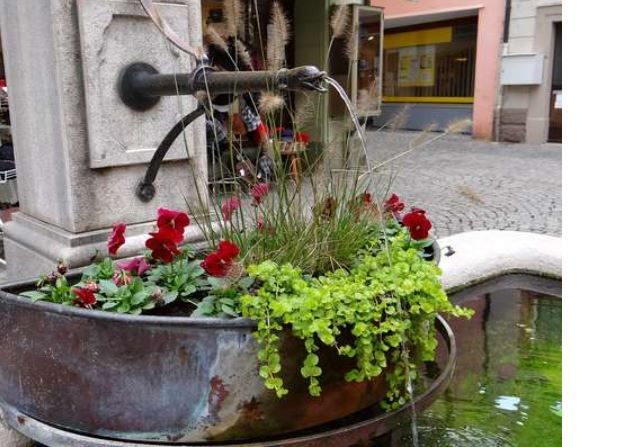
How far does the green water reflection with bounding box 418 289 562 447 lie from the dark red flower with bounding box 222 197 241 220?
39.2 inches

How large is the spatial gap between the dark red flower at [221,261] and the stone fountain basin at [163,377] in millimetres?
150

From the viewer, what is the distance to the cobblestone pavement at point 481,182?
4.90 m

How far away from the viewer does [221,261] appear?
62.5 inches

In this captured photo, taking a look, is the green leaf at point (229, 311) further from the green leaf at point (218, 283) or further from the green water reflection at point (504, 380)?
the green water reflection at point (504, 380)

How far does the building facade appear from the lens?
11.2 metres

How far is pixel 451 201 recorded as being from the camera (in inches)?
238

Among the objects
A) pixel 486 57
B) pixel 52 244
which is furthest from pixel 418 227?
pixel 486 57

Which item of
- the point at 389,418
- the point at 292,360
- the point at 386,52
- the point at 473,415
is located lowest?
the point at 473,415

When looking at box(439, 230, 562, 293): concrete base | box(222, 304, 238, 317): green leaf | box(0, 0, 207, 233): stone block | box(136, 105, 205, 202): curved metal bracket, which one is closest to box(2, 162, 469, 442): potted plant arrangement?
box(222, 304, 238, 317): green leaf

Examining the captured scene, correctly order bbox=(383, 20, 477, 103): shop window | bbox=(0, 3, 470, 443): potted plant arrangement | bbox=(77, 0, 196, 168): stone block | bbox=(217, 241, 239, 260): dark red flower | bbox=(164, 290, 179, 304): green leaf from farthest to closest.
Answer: bbox=(383, 20, 477, 103): shop window < bbox=(77, 0, 196, 168): stone block < bbox=(164, 290, 179, 304): green leaf < bbox=(217, 241, 239, 260): dark red flower < bbox=(0, 3, 470, 443): potted plant arrangement

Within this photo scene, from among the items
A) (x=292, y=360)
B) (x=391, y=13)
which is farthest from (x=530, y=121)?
(x=292, y=360)

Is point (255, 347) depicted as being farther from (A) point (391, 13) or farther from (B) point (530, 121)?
(A) point (391, 13)

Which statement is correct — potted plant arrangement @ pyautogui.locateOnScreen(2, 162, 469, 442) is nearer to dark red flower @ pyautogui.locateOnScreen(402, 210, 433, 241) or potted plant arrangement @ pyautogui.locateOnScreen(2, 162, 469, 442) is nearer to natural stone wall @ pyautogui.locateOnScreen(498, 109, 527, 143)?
dark red flower @ pyautogui.locateOnScreen(402, 210, 433, 241)
